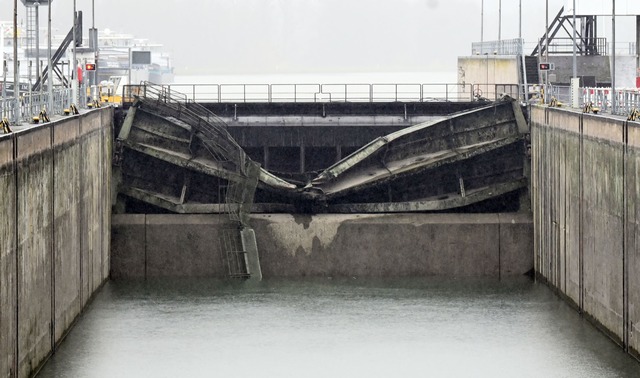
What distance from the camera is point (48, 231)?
113ft

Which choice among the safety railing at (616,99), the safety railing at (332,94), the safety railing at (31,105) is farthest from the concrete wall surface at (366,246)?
the safety railing at (616,99)

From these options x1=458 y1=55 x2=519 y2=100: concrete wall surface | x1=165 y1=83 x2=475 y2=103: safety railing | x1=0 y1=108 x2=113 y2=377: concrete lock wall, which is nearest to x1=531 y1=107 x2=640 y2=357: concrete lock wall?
x1=165 y1=83 x2=475 y2=103: safety railing

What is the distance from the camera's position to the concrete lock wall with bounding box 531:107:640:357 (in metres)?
33.6

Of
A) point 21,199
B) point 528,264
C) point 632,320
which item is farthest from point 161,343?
point 528,264

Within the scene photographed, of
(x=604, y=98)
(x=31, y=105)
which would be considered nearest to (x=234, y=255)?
(x=31, y=105)

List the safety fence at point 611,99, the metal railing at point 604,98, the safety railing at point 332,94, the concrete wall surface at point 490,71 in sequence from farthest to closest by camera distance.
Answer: the concrete wall surface at point 490,71
the safety railing at point 332,94
the metal railing at point 604,98
the safety fence at point 611,99

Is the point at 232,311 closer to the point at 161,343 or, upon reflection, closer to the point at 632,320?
the point at 161,343

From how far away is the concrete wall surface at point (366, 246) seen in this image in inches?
1863

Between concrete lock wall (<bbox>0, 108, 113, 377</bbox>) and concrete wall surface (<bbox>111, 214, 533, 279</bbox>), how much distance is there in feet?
4.18

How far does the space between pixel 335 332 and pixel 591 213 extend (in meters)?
6.58

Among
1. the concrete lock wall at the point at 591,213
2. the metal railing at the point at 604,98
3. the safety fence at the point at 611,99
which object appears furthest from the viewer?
the metal railing at the point at 604,98

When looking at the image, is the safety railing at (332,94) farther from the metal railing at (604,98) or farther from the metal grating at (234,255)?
the metal grating at (234,255)

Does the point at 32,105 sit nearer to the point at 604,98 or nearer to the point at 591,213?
the point at 591,213

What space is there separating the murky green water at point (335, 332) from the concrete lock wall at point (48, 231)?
100 cm
